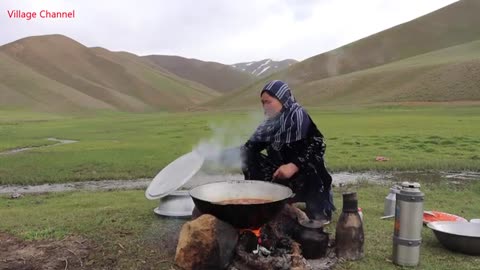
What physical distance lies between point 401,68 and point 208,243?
81561mm

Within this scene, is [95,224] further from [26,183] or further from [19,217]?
[26,183]

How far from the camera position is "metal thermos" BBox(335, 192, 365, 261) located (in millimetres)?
4102

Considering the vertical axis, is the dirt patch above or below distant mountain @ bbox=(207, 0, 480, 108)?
below

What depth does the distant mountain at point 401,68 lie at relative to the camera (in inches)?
2549

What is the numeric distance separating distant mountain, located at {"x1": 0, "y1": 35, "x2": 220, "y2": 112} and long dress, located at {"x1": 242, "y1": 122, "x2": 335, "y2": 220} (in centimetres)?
8937

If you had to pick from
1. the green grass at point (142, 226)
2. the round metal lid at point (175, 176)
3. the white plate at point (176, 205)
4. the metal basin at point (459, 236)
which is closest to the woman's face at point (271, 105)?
the round metal lid at point (175, 176)

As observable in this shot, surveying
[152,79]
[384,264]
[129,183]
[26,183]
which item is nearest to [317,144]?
[384,264]

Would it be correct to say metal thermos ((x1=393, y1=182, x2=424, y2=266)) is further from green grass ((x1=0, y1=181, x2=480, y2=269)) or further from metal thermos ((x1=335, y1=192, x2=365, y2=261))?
metal thermos ((x1=335, y1=192, x2=365, y2=261))

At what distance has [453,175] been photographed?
1029 cm

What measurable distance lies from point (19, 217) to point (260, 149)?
3555 millimetres

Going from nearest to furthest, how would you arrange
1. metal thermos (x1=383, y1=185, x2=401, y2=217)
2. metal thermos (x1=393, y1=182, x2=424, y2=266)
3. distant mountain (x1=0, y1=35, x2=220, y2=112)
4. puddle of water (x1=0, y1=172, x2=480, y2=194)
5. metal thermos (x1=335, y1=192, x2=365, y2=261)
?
metal thermos (x1=393, y1=182, x2=424, y2=266) → metal thermos (x1=335, y1=192, x2=365, y2=261) → metal thermos (x1=383, y1=185, x2=401, y2=217) → puddle of water (x1=0, y1=172, x2=480, y2=194) → distant mountain (x1=0, y1=35, x2=220, y2=112)

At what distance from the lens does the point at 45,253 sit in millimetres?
4402

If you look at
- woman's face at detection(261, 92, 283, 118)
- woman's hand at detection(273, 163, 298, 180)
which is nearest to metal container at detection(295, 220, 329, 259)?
woman's hand at detection(273, 163, 298, 180)

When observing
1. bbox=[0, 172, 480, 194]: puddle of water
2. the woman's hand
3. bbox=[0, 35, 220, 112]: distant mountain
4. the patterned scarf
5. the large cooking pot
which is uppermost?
bbox=[0, 35, 220, 112]: distant mountain
